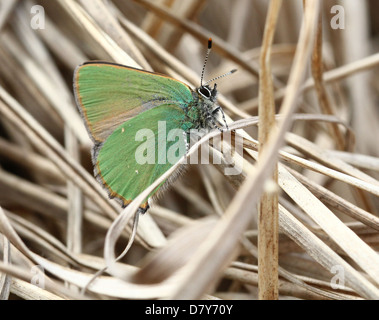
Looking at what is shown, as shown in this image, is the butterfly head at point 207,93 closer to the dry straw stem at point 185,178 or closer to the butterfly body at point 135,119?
the butterfly body at point 135,119

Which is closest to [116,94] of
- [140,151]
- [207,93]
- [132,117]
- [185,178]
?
[132,117]

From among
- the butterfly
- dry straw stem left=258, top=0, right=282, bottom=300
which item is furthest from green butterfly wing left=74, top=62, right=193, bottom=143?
dry straw stem left=258, top=0, right=282, bottom=300

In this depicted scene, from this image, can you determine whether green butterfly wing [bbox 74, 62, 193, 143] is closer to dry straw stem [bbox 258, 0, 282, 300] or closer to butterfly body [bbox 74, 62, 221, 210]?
butterfly body [bbox 74, 62, 221, 210]

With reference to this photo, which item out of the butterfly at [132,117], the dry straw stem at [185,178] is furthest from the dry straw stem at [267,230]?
the butterfly at [132,117]

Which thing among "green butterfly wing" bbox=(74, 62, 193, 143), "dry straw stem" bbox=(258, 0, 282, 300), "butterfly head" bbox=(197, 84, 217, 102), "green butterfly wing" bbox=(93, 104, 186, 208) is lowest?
"dry straw stem" bbox=(258, 0, 282, 300)

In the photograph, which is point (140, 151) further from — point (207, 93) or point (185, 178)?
point (185, 178)
